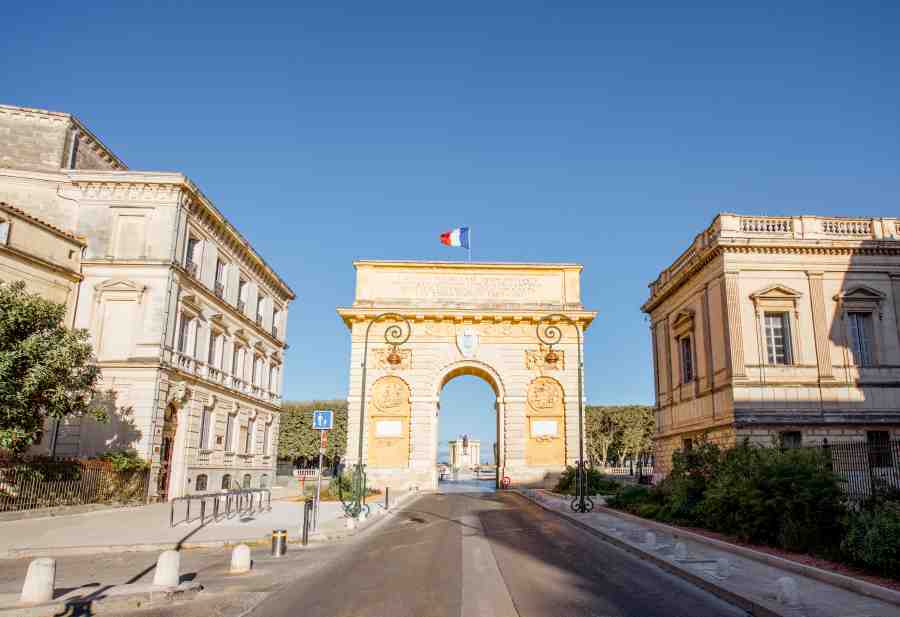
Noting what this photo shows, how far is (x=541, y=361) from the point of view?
37.0 meters

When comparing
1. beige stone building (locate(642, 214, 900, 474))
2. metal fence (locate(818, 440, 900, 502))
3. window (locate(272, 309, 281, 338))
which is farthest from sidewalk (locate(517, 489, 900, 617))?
window (locate(272, 309, 281, 338))

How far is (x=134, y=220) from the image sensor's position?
84.7ft

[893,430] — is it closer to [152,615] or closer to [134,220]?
[152,615]

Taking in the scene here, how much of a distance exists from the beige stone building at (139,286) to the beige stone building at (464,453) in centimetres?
5937

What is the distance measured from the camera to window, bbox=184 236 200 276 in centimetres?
2758

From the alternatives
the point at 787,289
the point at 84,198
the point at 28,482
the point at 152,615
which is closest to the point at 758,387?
the point at 787,289

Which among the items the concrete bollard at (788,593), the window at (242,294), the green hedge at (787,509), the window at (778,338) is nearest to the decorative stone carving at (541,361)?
the window at (778,338)

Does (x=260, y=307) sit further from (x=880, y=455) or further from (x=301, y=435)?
(x=880, y=455)

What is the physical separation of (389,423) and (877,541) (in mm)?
28866

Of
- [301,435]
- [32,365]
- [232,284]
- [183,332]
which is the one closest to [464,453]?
[301,435]

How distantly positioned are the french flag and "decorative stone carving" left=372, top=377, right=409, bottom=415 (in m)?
8.83

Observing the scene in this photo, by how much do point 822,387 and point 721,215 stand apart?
7764mm

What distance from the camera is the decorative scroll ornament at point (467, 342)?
121 ft

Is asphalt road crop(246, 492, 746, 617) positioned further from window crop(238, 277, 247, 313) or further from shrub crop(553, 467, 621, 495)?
window crop(238, 277, 247, 313)
